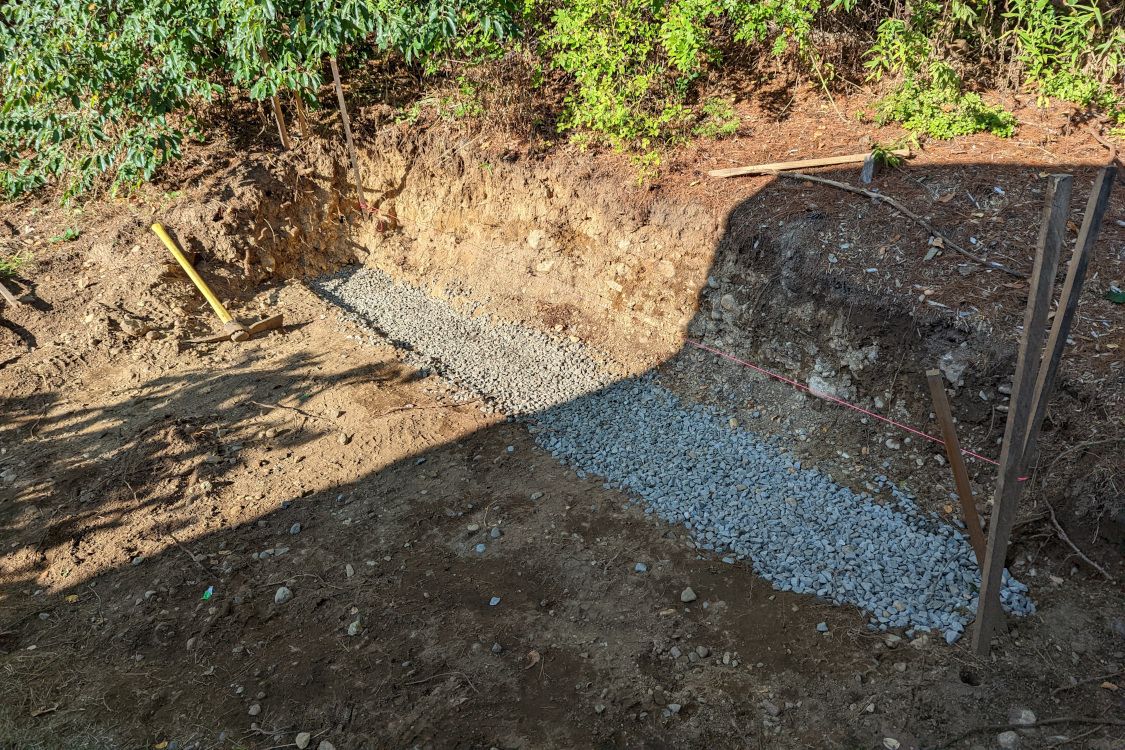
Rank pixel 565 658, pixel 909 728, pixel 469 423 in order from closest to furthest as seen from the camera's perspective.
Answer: pixel 909 728 < pixel 565 658 < pixel 469 423

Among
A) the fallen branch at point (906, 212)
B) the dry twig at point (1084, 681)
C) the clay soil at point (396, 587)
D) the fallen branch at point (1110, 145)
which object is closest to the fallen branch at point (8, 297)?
the clay soil at point (396, 587)

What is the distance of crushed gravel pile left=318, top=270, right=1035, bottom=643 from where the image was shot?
3.64 m

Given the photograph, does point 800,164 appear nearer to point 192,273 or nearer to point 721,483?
point 721,483

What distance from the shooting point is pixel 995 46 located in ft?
18.9

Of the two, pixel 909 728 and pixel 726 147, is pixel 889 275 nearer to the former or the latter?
pixel 726 147

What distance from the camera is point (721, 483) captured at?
4.52 metres

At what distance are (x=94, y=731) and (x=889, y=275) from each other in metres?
5.56

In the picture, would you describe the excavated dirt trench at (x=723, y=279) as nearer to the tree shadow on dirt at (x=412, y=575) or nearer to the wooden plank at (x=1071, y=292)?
the tree shadow on dirt at (x=412, y=575)

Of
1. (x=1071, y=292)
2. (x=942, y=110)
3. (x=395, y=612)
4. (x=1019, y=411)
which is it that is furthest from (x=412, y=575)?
(x=942, y=110)

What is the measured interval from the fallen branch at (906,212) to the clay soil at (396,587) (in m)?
0.18

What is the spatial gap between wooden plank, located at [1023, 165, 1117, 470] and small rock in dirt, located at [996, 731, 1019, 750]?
121 centimetres

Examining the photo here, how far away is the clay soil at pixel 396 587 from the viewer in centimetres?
317

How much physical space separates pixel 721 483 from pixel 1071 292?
7.85 ft

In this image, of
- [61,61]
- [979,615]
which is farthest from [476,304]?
[979,615]
